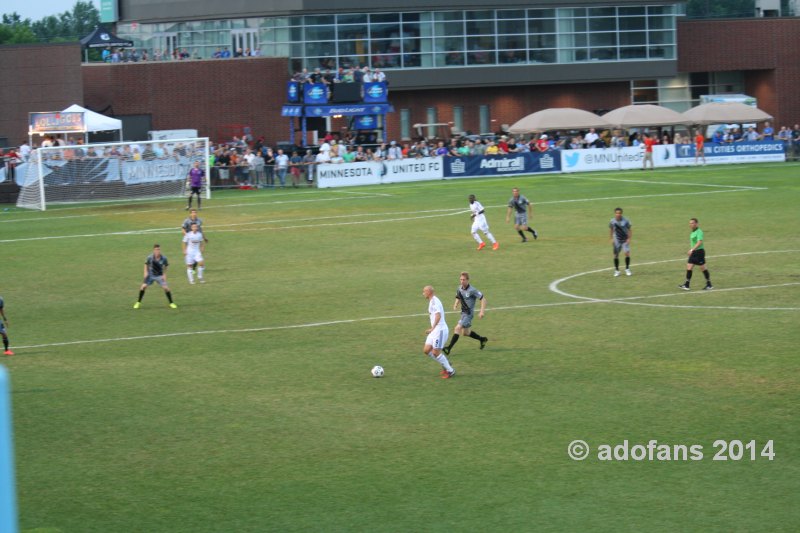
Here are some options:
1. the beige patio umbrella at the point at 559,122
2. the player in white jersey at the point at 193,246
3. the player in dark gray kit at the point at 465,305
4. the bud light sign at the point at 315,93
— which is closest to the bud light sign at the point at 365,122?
the bud light sign at the point at 315,93

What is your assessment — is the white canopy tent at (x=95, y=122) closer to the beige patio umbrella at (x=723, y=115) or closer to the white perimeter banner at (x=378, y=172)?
the white perimeter banner at (x=378, y=172)

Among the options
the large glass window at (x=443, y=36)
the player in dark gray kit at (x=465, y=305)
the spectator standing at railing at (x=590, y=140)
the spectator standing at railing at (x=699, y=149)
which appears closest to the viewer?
the player in dark gray kit at (x=465, y=305)

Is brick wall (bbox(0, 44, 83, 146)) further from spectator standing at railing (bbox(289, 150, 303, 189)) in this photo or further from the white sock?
the white sock

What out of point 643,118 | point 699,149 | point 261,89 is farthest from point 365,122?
point 699,149

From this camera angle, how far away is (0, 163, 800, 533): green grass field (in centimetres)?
1288

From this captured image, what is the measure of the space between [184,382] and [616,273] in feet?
48.7

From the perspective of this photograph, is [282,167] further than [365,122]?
No

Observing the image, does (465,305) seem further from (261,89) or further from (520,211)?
(261,89)

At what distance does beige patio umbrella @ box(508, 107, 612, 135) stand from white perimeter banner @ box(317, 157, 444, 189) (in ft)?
25.8

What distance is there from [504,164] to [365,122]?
10612mm

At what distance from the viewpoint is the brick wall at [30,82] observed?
67938 millimetres

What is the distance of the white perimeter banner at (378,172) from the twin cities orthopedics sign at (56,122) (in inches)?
537

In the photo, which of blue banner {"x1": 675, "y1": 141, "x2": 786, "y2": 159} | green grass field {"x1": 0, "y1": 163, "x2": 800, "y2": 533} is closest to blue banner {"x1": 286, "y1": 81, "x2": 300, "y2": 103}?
blue banner {"x1": 675, "y1": 141, "x2": 786, "y2": 159}

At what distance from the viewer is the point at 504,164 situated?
64.4 meters
